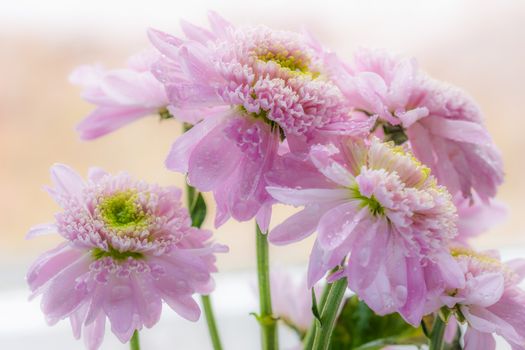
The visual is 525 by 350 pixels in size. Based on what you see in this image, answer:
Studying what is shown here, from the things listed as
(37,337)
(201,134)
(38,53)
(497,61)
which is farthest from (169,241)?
(497,61)

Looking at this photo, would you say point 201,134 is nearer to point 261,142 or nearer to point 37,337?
point 261,142

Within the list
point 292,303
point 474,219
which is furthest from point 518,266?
point 292,303

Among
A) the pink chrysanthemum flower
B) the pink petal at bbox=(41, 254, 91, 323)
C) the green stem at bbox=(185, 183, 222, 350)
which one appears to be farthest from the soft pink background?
the pink petal at bbox=(41, 254, 91, 323)

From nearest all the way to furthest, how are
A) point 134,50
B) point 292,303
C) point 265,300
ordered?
point 265,300 → point 292,303 → point 134,50

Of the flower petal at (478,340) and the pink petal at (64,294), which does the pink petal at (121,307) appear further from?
the flower petal at (478,340)

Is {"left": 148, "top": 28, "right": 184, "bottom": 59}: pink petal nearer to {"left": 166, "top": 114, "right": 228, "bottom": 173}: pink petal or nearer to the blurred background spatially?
{"left": 166, "top": 114, "right": 228, "bottom": 173}: pink petal

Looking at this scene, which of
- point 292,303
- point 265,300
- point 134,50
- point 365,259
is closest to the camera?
point 365,259

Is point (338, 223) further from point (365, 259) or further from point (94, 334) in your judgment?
point (94, 334)
